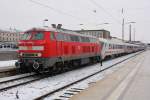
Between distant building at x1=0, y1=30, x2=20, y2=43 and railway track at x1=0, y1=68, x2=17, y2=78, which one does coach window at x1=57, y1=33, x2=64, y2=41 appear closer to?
railway track at x1=0, y1=68, x2=17, y2=78

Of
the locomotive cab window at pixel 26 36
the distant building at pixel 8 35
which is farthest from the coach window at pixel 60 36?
the distant building at pixel 8 35

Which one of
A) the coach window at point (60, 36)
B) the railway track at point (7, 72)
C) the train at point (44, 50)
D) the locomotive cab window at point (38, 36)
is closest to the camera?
the train at point (44, 50)

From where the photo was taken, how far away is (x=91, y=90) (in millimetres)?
12023

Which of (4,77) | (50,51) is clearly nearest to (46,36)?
(50,51)

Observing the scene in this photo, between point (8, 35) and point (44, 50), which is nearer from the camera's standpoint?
point (44, 50)

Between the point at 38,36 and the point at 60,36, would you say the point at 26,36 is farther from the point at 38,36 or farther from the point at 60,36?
the point at 60,36

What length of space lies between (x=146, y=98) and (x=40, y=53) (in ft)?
25.2

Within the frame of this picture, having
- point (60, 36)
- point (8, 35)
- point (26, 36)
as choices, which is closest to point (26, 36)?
point (26, 36)

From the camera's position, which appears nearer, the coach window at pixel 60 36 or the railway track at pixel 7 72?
the railway track at pixel 7 72

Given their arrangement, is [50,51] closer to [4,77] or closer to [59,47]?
[59,47]

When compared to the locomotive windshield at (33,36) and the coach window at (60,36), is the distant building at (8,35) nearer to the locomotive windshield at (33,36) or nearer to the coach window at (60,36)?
the coach window at (60,36)

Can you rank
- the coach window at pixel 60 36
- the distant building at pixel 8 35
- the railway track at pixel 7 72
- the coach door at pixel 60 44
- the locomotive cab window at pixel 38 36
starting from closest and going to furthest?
the locomotive cab window at pixel 38 36
the railway track at pixel 7 72
the coach door at pixel 60 44
the coach window at pixel 60 36
the distant building at pixel 8 35

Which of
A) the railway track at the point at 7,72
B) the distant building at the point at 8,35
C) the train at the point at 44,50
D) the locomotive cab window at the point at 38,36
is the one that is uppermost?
the distant building at the point at 8,35

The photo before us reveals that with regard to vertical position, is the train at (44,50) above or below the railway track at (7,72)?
above
